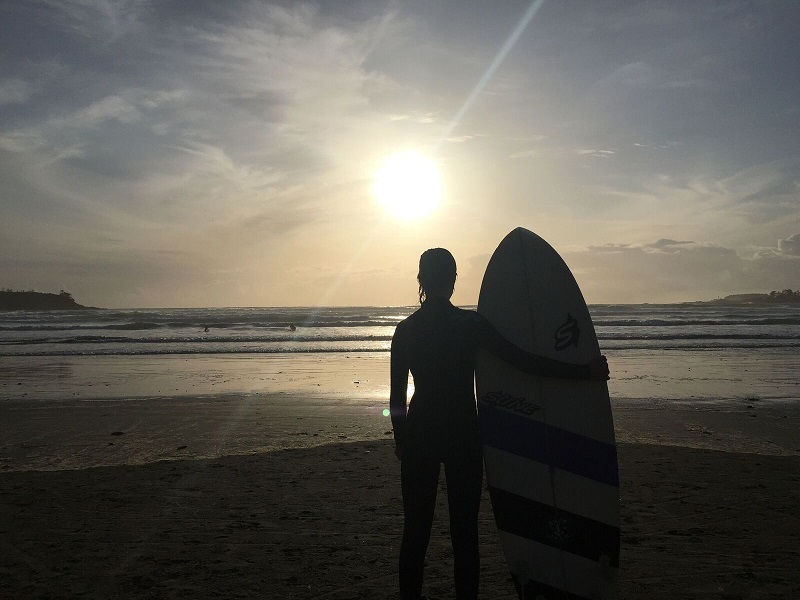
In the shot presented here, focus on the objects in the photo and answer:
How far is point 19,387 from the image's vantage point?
12.4m

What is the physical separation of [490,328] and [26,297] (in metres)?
113

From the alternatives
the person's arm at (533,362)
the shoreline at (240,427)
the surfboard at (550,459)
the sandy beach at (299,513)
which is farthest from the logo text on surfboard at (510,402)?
the shoreline at (240,427)

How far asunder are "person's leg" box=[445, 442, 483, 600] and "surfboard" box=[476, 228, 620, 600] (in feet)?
1.78

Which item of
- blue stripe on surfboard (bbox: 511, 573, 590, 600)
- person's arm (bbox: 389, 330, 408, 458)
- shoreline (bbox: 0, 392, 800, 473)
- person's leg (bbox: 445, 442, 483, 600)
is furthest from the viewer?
shoreline (bbox: 0, 392, 800, 473)

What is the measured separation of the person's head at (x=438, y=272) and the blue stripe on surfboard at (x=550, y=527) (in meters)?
1.14

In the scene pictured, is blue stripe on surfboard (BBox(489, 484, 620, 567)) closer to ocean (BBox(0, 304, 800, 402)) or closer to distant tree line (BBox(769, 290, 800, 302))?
ocean (BBox(0, 304, 800, 402))

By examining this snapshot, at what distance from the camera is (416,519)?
2.65m

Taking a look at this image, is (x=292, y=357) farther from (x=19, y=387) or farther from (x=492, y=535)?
(x=492, y=535)

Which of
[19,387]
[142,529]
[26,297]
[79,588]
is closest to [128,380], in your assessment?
[19,387]

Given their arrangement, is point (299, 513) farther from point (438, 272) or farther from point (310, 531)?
point (438, 272)

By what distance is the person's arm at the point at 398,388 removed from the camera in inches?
109

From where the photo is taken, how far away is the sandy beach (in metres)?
3.52

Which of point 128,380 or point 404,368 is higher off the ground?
point 404,368

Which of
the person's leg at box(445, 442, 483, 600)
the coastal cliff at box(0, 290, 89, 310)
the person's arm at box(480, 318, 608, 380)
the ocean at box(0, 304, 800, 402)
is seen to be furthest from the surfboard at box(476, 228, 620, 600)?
the coastal cliff at box(0, 290, 89, 310)
